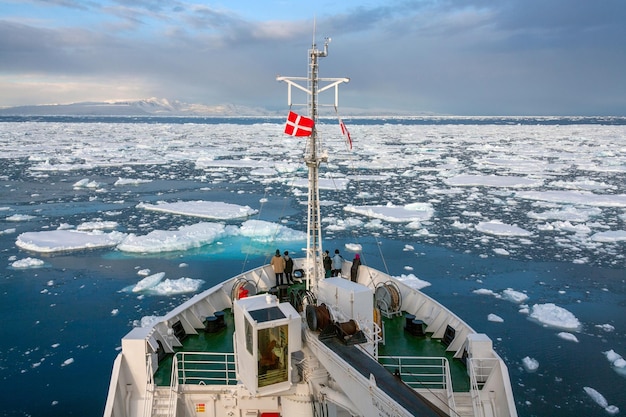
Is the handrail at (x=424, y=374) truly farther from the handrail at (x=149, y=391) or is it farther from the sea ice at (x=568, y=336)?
the sea ice at (x=568, y=336)

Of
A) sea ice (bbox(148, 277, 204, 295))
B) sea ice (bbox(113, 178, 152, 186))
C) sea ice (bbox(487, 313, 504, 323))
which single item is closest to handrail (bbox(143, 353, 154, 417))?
sea ice (bbox(148, 277, 204, 295))

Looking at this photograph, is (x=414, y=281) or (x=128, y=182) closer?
(x=414, y=281)

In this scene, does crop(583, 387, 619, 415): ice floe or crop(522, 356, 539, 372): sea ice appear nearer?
crop(583, 387, 619, 415): ice floe

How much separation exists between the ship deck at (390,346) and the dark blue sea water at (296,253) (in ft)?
6.11

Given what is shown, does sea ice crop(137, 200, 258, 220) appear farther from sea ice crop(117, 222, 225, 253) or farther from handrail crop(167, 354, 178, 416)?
handrail crop(167, 354, 178, 416)

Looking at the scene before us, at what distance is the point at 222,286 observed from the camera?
8250 mm

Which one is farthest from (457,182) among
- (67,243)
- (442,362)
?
(442,362)

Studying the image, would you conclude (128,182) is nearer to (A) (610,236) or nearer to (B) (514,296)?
(B) (514,296)

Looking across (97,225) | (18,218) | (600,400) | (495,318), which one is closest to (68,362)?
(495,318)

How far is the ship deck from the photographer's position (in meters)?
6.28

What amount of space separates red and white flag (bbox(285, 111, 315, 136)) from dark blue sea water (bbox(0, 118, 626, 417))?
5286 millimetres

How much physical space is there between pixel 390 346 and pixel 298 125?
3.35m

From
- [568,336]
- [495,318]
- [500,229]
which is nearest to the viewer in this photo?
[568,336]

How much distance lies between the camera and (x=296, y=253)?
14539 millimetres
